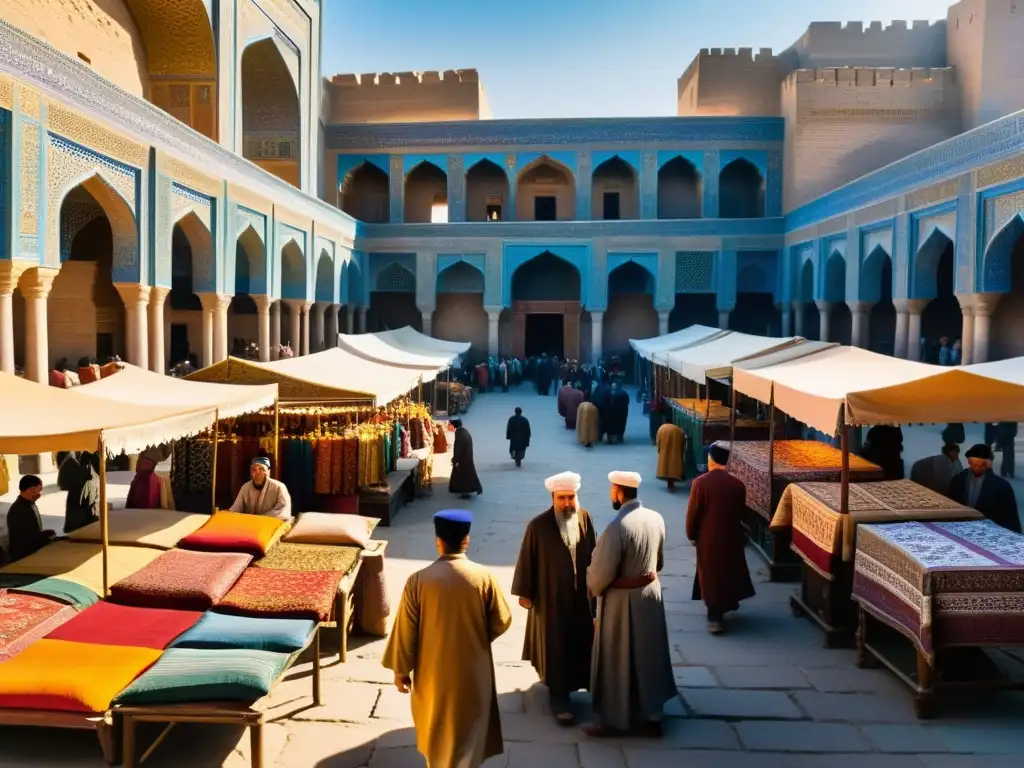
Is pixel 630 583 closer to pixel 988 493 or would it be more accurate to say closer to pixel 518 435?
pixel 988 493

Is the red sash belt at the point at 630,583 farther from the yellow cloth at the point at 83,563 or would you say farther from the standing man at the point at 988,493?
the standing man at the point at 988,493

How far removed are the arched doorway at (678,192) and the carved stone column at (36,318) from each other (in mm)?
18952

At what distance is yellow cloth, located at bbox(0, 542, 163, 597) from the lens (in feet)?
15.0

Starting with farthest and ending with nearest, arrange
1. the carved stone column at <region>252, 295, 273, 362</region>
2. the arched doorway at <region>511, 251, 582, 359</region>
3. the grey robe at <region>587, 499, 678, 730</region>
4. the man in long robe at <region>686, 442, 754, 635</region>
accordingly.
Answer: the arched doorway at <region>511, 251, 582, 359</region> < the carved stone column at <region>252, 295, 273, 362</region> < the man in long robe at <region>686, 442, 754, 635</region> < the grey robe at <region>587, 499, 678, 730</region>

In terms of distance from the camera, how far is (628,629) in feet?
12.8

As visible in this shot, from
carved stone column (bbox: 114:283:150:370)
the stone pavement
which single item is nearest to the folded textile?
the stone pavement

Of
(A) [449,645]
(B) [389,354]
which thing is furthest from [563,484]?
(B) [389,354]

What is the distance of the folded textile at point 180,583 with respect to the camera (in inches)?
167

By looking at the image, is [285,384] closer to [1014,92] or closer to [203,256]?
[203,256]

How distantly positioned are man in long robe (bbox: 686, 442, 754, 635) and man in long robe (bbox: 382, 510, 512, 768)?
2.33 meters

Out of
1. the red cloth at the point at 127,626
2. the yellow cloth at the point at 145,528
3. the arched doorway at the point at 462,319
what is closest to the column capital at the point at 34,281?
the yellow cloth at the point at 145,528

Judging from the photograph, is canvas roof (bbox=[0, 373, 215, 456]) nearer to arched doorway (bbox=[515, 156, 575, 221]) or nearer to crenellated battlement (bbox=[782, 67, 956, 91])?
crenellated battlement (bbox=[782, 67, 956, 91])

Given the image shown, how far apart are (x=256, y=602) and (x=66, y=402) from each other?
1858mm

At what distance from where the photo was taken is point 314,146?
20.4m
